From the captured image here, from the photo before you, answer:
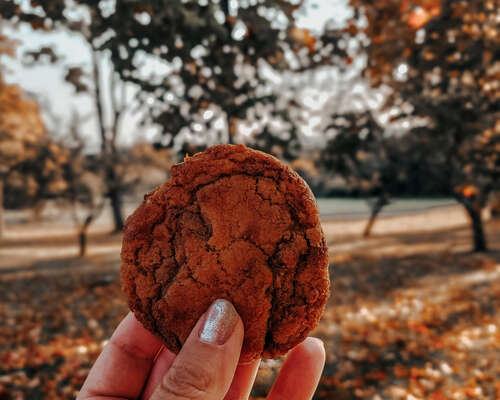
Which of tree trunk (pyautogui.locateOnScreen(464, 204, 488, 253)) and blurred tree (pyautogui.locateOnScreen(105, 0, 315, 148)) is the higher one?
blurred tree (pyautogui.locateOnScreen(105, 0, 315, 148))

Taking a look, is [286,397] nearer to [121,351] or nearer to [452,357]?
[121,351]

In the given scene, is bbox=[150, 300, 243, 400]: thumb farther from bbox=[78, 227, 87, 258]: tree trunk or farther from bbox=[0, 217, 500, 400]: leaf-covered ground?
bbox=[78, 227, 87, 258]: tree trunk

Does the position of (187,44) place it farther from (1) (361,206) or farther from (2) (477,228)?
(1) (361,206)

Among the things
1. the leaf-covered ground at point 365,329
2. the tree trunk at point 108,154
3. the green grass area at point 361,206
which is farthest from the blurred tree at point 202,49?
the green grass area at point 361,206

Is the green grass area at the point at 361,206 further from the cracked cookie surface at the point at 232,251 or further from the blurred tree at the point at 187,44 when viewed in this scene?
the cracked cookie surface at the point at 232,251

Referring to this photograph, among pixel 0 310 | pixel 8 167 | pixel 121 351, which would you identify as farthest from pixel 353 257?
pixel 8 167

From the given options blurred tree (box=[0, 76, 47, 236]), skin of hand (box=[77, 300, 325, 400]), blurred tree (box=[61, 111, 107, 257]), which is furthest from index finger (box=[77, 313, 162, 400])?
blurred tree (box=[0, 76, 47, 236])

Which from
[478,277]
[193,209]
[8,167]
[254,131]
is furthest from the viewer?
[8,167]
